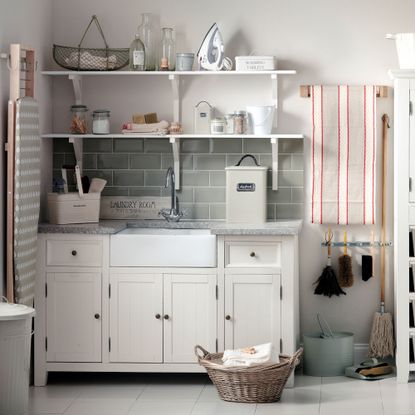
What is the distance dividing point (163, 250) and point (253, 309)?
0.59 metres

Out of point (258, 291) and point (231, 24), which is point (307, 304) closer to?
point (258, 291)

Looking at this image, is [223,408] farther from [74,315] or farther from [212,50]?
[212,50]

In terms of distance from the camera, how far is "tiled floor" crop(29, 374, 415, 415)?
4938 mm

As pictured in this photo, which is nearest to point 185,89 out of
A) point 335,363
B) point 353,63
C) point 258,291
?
point 353,63

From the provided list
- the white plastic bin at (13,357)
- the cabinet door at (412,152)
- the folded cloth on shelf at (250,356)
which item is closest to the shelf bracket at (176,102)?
the cabinet door at (412,152)

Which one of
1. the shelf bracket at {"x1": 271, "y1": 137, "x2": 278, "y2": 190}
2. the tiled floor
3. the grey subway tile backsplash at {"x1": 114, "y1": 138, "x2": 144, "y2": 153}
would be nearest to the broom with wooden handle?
the tiled floor

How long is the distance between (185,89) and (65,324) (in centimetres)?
160

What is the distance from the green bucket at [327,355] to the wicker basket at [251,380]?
1.86 ft

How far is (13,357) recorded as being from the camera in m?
4.62

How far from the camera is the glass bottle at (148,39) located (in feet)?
19.1

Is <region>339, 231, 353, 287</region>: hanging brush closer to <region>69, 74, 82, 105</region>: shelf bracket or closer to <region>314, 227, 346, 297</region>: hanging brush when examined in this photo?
<region>314, 227, 346, 297</region>: hanging brush

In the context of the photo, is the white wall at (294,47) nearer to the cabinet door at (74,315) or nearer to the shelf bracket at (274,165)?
the shelf bracket at (274,165)

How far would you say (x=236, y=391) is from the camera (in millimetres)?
5090

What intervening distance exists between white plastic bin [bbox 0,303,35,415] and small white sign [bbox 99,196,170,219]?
141 centimetres
